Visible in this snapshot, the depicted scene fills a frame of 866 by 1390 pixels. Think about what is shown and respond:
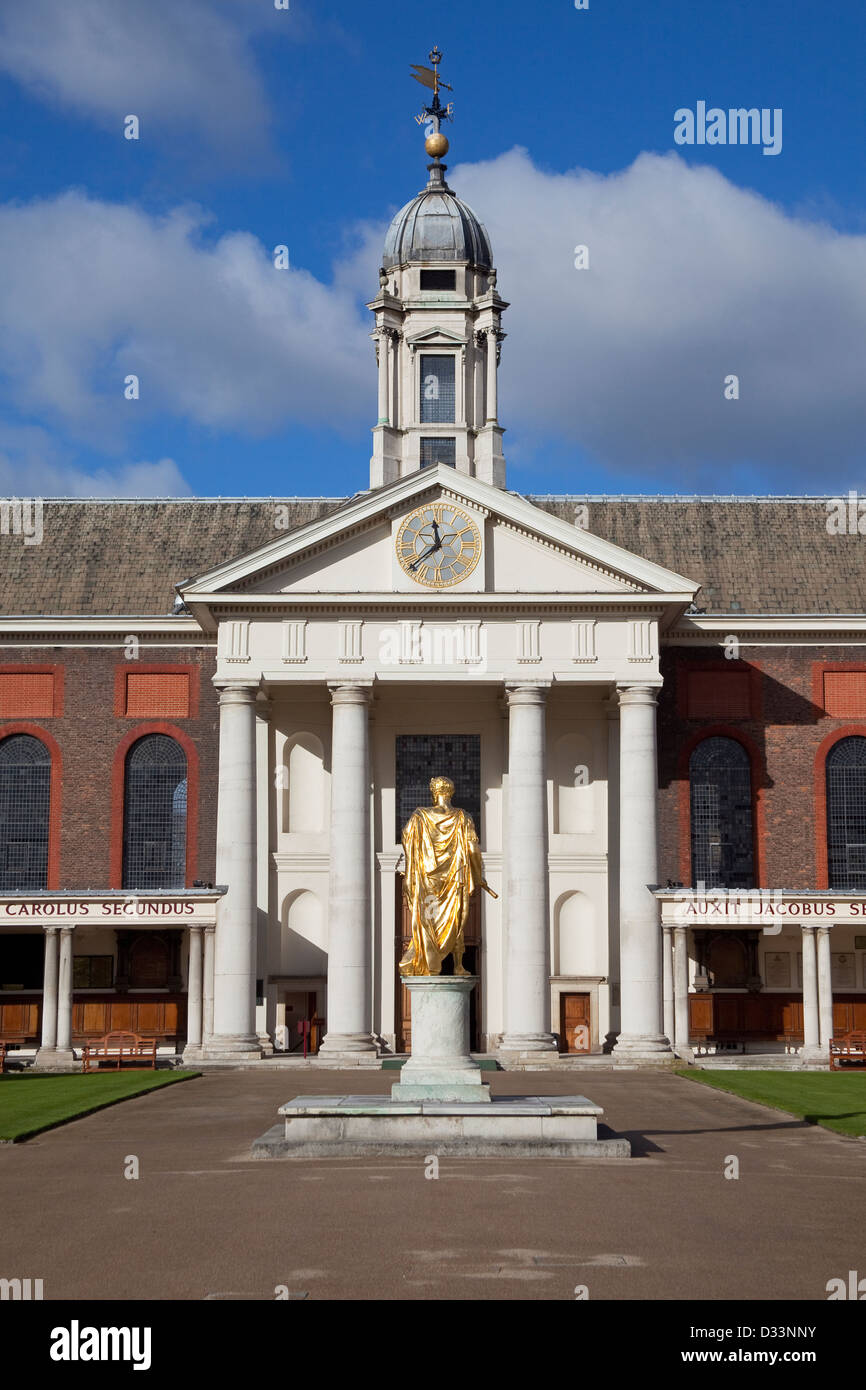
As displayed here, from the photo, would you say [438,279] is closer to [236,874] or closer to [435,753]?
[435,753]

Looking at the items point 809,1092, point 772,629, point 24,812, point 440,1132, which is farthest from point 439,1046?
point 24,812

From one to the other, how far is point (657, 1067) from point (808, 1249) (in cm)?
3076

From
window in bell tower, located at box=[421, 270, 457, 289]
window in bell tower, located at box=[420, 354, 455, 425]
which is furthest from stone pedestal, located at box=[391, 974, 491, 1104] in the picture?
window in bell tower, located at box=[421, 270, 457, 289]

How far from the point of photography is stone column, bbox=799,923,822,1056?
159 ft

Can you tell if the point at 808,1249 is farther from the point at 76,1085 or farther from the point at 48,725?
the point at 48,725

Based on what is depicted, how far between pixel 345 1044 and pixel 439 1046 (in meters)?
21.2

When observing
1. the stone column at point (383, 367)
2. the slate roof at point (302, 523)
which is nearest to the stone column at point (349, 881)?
the slate roof at point (302, 523)

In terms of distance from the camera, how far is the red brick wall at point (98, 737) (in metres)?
55.7

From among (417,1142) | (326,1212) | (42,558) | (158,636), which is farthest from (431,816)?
(42,558)

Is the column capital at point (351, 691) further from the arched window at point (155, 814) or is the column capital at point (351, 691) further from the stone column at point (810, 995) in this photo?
the stone column at point (810, 995)

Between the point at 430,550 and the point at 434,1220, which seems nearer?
the point at 434,1220

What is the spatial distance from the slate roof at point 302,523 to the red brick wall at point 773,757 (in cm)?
267

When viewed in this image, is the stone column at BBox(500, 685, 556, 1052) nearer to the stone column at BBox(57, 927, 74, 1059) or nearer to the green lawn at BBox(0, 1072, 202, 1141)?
the green lawn at BBox(0, 1072, 202, 1141)

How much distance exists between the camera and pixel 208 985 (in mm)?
50812
